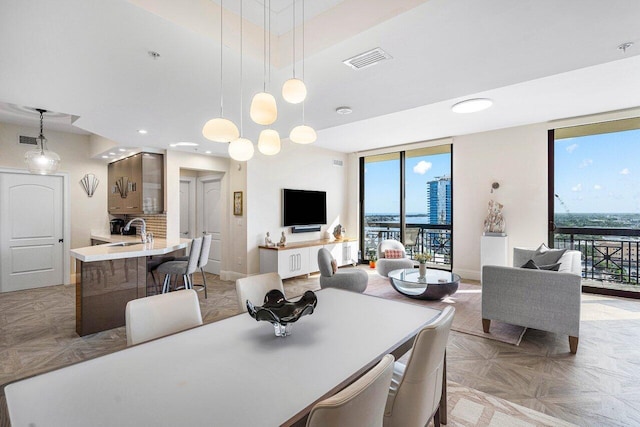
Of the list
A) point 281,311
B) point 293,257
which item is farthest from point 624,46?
point 293,257

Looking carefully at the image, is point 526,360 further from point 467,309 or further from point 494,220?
point 494,220

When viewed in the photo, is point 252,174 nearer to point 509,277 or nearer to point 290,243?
point 290,243

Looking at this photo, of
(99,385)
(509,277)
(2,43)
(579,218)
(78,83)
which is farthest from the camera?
(579,218)

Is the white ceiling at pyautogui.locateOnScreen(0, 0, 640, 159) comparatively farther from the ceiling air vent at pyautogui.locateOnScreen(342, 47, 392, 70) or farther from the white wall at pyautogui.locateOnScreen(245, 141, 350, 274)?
the white wall at pyautogui.locateOnScreen(245, 141, 350, 274)

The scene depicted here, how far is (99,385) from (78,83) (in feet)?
8.26

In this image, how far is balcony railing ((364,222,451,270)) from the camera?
21.3 ft

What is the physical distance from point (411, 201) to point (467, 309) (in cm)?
311

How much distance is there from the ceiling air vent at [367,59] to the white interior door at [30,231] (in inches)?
234

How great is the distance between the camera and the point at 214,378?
3.80 feet

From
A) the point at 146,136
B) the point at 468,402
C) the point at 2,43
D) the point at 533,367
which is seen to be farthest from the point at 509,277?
the point at 146,136

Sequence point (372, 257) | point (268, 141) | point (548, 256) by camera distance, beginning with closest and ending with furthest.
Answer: point (268, 141), point (548, 256), point (372, 257)

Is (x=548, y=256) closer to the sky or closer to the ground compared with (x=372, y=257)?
closer to the sky

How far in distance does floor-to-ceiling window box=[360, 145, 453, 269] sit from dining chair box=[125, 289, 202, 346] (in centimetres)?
555

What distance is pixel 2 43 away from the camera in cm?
194
